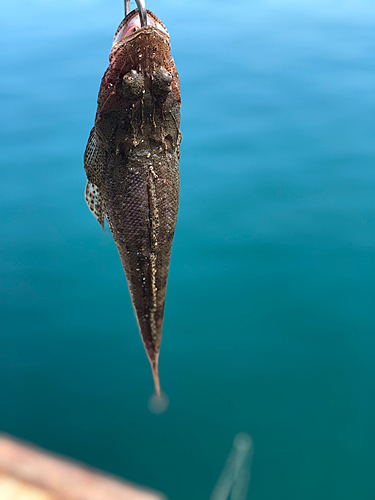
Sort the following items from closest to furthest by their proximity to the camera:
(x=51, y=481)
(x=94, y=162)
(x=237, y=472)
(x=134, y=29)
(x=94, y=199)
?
1. (x=51, y=481)
2. (x=134, y=29)
3. (x=94, y=162)
4. (x=94, y=199)
5. (x=237, y=472)

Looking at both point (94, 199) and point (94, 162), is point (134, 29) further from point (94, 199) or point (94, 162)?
point (94, 199)

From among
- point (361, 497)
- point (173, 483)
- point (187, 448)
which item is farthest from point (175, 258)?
point (361, 497)

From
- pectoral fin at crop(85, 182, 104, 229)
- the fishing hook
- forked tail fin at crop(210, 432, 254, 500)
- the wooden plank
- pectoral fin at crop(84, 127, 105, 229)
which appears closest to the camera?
the wooden plank

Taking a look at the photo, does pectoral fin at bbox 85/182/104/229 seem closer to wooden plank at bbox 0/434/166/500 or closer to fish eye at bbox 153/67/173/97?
fish eye at bbox 153/67/173/97

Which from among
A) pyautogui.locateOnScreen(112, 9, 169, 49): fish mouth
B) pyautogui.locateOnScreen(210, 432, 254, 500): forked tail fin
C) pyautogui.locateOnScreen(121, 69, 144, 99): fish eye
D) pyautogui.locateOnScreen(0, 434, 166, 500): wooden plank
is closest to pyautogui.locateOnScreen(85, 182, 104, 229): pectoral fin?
pyautogui.locateOnScreen(121, 69, 144, 99): fish eye

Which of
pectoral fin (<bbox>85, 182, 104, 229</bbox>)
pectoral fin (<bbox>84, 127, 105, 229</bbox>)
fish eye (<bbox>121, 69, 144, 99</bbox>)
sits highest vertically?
fish eye (<bbox>121, 69, 144, 99</bbox>)

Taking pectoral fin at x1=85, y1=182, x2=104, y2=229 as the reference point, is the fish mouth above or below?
above

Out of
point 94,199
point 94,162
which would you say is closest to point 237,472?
point 94,199

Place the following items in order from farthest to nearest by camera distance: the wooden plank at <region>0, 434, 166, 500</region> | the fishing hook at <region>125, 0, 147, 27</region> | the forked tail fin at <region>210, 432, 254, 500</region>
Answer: the forked tail fin at <region>210, 432, 254, 500</region>, the fishing hook at <region>125, 0, 147, 27</region>, the wooden plank at <region>0, 434, 166, 500</region>
